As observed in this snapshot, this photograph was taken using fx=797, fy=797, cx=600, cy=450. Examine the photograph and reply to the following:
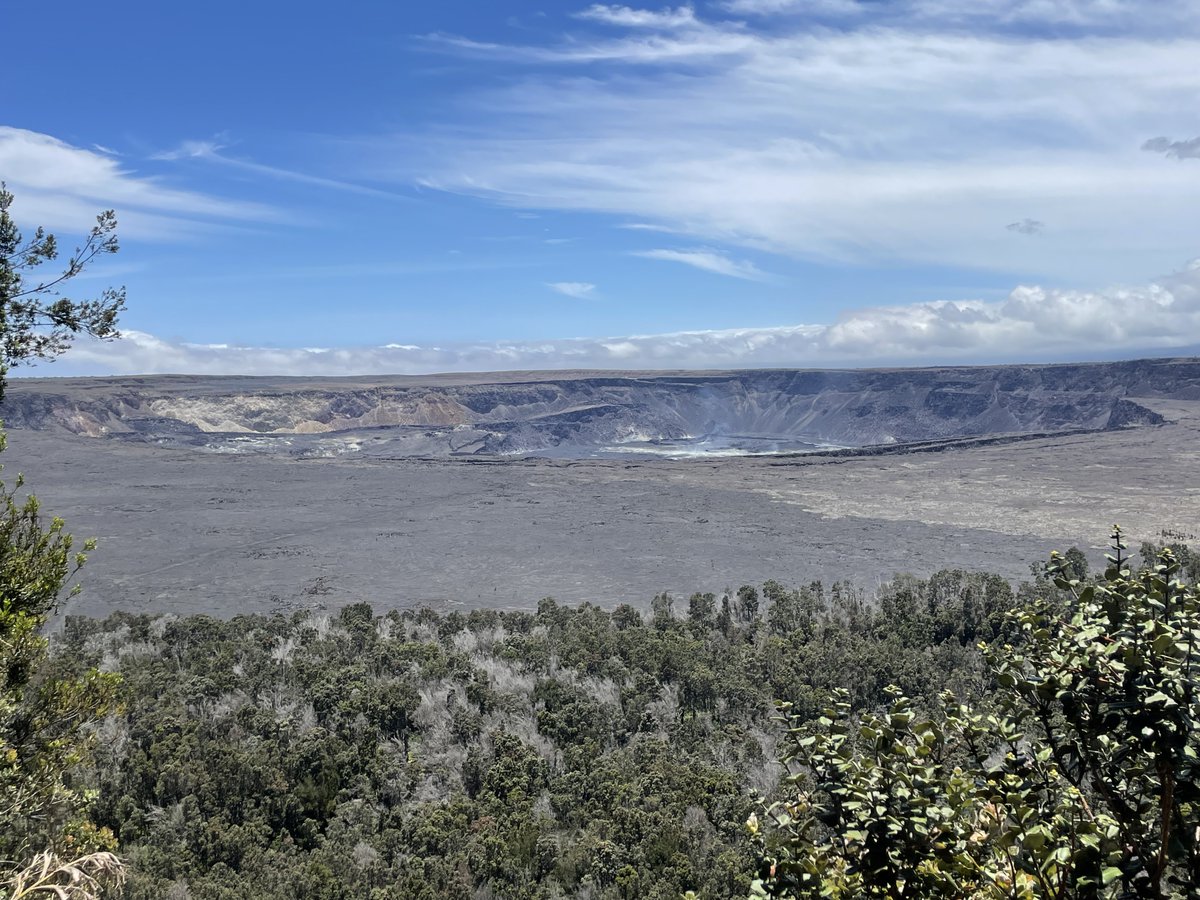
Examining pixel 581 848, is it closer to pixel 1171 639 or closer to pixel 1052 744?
pixel 1052 744

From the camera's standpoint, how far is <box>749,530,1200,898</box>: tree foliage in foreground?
6.46 ft

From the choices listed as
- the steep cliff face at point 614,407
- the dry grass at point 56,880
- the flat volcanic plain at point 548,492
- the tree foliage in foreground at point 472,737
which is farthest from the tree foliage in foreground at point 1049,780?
the steep cliff face at point 614,407

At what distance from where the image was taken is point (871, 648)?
47.2ft

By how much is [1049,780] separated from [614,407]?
287 feet

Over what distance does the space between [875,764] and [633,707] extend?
10487 millimetres

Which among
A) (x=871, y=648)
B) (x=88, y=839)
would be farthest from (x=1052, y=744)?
(x=871, y=648)

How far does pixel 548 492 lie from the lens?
128 feet

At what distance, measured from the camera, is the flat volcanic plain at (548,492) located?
23141 millimetres

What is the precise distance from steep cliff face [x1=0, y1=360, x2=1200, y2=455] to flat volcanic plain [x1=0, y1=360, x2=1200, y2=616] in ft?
1.03

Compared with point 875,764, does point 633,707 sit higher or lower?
lower

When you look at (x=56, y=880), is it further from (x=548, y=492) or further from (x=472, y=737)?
(x=548, y=492)

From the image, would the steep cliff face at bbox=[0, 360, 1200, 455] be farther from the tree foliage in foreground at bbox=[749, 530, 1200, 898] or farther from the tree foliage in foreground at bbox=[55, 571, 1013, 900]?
the tree foliage in foreground at bbox=[749, 530, 1200, 898]

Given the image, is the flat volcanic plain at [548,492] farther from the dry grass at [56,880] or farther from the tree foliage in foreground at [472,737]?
the dry grass at [56,880]

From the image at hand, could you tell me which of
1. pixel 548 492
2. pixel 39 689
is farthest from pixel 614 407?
pixel 39 689
